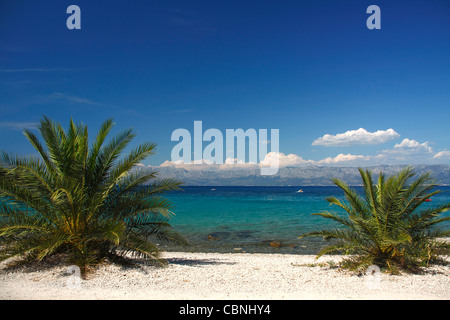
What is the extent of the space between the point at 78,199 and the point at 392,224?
8.09m

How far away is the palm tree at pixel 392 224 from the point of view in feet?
25.5

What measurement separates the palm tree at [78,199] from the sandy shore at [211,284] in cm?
52

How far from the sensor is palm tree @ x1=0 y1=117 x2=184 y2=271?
7.31 metres

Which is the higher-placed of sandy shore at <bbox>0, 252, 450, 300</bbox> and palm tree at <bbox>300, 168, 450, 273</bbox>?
palm tree at <bbox>300, 168, 450, 273</bbox>

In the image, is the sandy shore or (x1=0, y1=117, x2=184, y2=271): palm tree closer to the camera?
the sandy shore

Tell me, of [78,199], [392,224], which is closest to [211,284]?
[78,199]

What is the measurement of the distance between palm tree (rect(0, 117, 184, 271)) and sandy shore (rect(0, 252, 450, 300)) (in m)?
0.52

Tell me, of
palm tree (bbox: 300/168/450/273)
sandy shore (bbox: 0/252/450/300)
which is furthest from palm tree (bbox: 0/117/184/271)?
palm tree (bbox: 300/168/450/273)

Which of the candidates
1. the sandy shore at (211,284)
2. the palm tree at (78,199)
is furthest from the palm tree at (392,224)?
the palm tree at (78,199)

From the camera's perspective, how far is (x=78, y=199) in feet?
24.4

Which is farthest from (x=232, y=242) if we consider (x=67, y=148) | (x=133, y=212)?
(x=67, y=148)

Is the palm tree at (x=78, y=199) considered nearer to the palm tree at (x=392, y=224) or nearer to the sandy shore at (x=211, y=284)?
the sandy shore at (x=211, y=284)

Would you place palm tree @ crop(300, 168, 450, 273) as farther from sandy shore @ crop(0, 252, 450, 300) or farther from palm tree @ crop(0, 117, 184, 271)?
palm tree @ crop(0, 117, 184, 271)
